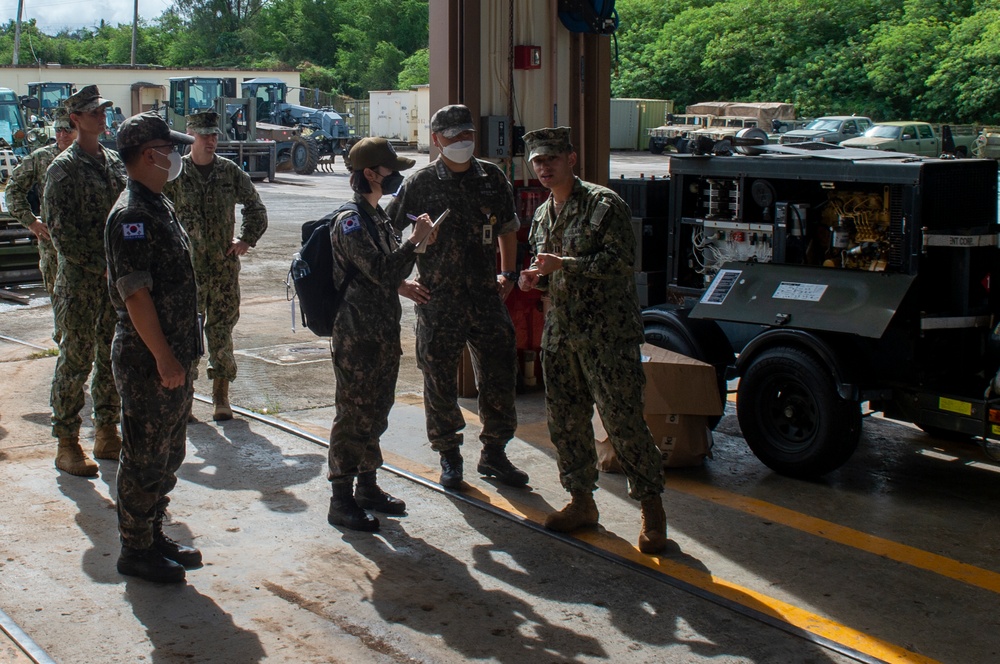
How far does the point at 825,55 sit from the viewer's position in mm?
48375

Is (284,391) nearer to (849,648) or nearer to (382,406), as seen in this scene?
(382,406)

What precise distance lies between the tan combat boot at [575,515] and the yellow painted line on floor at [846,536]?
0.84 metres

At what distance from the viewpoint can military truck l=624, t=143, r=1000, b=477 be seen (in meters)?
5.92

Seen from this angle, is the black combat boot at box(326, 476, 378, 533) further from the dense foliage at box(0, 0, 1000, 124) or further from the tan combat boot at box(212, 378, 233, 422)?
the dense foliage at box(0, 0, 1000, 124)

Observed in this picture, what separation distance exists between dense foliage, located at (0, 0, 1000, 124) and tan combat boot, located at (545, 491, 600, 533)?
4100 cm

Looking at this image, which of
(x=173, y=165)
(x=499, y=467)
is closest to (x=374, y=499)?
(x=499, y=467)

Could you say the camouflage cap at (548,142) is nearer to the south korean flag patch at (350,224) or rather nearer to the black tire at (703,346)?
the south korean flag patch at (350,224)

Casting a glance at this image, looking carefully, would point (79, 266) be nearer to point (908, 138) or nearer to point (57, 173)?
point (57, 173)

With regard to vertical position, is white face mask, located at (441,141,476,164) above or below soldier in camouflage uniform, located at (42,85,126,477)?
above

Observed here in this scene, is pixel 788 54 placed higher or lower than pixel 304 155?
higher

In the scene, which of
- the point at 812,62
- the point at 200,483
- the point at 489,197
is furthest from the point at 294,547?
the point at 812,62

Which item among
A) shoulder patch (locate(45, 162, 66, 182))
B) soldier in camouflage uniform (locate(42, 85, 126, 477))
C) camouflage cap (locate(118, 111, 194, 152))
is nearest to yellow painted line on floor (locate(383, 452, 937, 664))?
soldier in camouflage uniform (locate(42, 85, 126, 477))

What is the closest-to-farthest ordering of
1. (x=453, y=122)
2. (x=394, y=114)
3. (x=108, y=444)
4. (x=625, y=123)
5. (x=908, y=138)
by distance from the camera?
(x=453, y=122) < (x=108, y=444) < (x=908, y=138) < (x=625, y=123) < (x=394, y=114)

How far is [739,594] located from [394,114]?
45.3m
